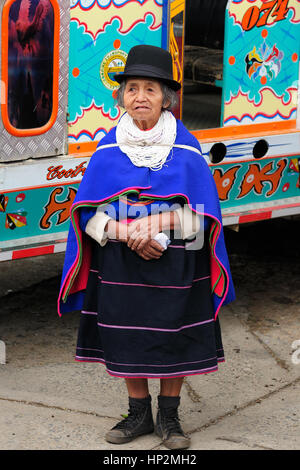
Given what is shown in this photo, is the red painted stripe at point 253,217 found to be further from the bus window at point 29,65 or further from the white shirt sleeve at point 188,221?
the white shirt sleeve at point 188,221

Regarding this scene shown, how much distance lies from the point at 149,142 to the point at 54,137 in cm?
121

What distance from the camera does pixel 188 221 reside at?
371cm

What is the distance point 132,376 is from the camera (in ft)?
12.4

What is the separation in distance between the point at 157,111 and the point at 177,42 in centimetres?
151

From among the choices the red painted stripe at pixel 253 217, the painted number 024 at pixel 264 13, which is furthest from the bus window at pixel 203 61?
the red painted stripe at pixel 253 217

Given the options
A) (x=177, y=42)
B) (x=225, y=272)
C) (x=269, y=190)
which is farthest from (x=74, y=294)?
(x=269, y=190)

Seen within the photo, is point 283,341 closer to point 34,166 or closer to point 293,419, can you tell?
point 293,419

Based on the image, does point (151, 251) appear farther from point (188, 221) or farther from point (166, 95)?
point (166, 95)

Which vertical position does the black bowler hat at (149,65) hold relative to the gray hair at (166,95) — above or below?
above

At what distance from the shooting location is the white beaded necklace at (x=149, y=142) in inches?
146

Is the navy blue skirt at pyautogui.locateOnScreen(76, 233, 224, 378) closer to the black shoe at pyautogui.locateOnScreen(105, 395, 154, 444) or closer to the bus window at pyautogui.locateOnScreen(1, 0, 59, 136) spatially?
the black shoe at pyautogui.locateOnScreen(105, 395, 154, 444)

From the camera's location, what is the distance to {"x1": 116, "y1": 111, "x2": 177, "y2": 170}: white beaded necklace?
371 cm

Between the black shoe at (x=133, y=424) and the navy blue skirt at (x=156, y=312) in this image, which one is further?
the black shoe at (x=133, y=424)

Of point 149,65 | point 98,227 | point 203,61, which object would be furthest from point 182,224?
point 203,61
